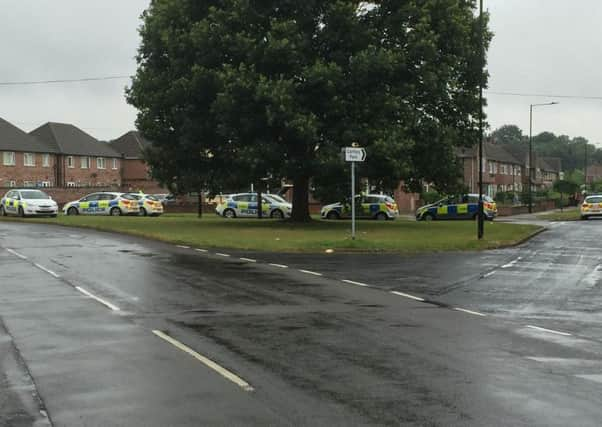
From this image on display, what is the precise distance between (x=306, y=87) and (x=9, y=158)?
5341 cm

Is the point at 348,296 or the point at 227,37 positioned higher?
the point at 227,37

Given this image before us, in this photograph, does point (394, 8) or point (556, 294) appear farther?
point (394, 8)

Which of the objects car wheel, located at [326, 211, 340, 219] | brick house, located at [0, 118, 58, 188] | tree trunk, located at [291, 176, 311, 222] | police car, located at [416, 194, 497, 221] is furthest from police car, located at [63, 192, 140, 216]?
brick house, located at [0, 118, 58, 188]

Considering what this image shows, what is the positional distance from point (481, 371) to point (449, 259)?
41.3 feet

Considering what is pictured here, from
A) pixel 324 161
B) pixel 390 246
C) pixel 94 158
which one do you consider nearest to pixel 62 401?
pixel 390 246

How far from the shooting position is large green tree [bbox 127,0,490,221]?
1148 inches

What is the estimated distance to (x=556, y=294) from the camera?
43.6ft

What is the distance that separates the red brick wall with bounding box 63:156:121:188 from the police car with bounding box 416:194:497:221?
4734cm

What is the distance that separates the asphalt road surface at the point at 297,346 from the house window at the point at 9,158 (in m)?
62.2

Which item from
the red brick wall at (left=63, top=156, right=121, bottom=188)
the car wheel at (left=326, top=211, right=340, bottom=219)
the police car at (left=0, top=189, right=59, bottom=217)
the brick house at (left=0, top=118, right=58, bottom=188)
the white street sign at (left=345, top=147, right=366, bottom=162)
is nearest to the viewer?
the white street sign at (left=345, top=147, right=366, bottom=162)

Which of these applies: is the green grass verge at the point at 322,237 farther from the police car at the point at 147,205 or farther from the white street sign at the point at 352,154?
the police car at the point at 147,205

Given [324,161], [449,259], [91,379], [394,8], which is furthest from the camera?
[394,8]

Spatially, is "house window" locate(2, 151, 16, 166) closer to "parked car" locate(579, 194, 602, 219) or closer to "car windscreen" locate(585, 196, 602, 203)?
"parked car" locate(579, 194, 602, 219)

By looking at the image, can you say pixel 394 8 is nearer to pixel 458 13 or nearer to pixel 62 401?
pixel 458 13
